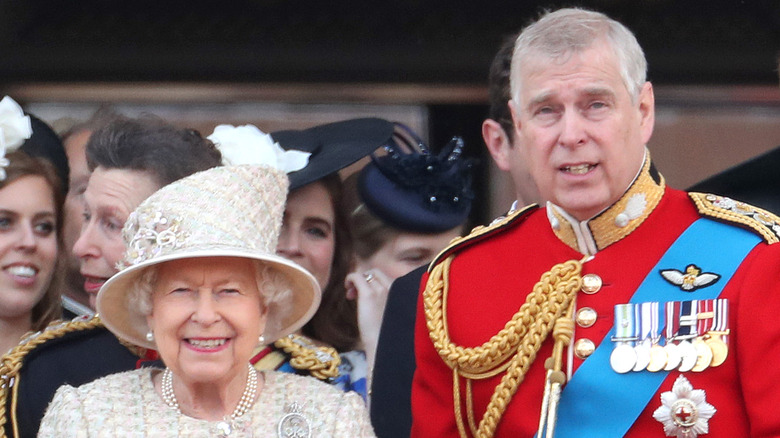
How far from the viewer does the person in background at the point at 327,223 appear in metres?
3.91

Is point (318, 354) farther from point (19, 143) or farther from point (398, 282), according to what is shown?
point (19, 143)

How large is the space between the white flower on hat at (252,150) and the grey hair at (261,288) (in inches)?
29.4

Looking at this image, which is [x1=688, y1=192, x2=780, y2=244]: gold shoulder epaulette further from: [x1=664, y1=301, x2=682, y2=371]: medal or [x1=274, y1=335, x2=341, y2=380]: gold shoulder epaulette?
[x1=274, y1=335, x2=341, y2=380]: gold shoulder epaulette

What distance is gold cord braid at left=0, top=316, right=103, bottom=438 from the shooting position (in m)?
3.29

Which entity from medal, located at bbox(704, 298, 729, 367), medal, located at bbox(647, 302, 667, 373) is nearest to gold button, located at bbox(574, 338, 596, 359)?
medal, located at bbox(647, 302, 667, 373)

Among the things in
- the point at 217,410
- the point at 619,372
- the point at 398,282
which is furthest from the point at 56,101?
the point at 619,372

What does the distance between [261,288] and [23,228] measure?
95cm

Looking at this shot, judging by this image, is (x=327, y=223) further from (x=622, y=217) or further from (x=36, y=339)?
(x=622, y=217)

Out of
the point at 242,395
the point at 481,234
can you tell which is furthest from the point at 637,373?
the point at 242,395

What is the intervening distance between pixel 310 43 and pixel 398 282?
5.17ft

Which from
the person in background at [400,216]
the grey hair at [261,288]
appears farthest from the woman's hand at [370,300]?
the grey hair at [261,288]

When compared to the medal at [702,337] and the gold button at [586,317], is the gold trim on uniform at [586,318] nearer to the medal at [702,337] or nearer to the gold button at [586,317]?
the gold button at [586,317]

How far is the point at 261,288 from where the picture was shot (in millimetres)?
2906

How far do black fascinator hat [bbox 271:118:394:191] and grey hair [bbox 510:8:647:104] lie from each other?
1.02 m
